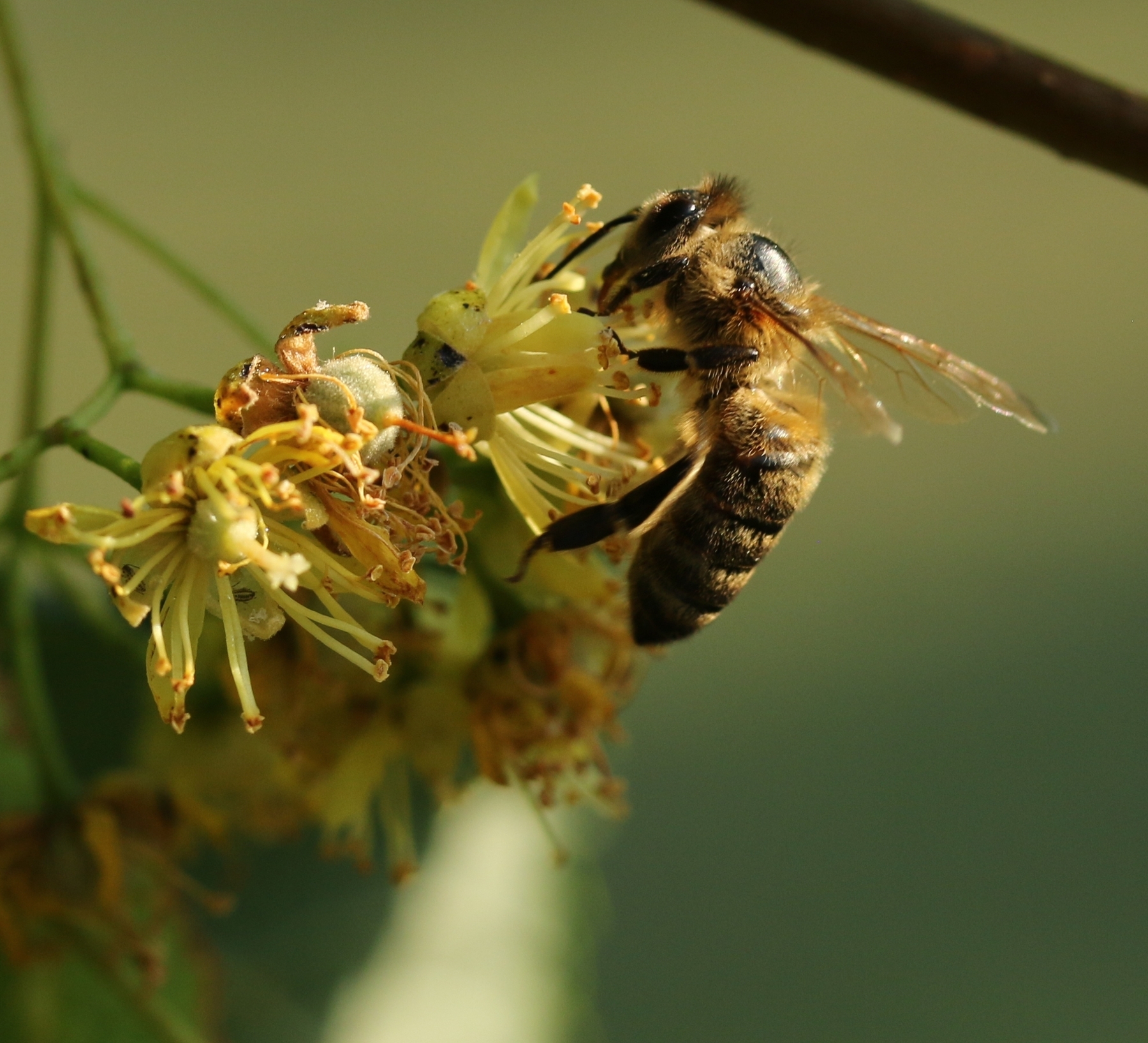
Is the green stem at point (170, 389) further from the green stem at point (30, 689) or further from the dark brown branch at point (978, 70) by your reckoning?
the dark brown branch at point (978, 70)

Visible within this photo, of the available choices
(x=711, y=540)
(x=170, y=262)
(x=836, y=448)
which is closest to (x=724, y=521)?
(x=711, y=540)

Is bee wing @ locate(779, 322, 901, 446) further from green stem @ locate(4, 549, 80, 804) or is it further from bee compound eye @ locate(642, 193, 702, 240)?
green stem @ locate(4, 549, 80, 804)

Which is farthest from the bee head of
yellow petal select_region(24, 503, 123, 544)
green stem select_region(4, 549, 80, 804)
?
green stem select_region(4, 549, 80, 804)

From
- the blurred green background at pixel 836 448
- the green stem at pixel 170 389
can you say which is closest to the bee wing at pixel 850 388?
the green stem at pixel 170 389

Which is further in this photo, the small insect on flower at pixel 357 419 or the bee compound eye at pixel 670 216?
the bee compound eye at pixel 670 216

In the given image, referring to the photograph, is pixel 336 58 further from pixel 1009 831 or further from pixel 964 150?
pixel 1009 831

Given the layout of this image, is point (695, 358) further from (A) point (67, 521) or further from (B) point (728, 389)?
(A) point (67, 521)
